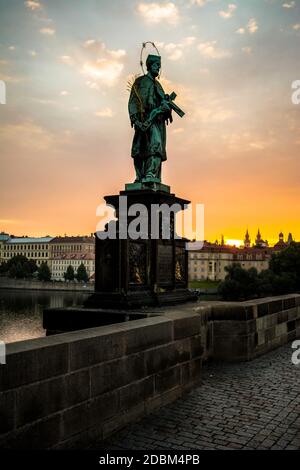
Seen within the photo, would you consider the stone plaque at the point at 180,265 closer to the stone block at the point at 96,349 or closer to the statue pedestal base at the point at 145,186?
the statue pedestal base at the point at 145,186

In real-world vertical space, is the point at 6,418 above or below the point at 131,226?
below

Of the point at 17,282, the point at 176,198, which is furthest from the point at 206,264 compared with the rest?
the point at 176,198

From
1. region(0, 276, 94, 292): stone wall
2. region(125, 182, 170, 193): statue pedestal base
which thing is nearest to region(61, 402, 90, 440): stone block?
region(125, 182, 170, 193): statue pedestal base

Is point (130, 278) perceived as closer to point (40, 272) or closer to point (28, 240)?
point (40, 272)

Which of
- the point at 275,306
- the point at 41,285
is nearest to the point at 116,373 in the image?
the point at 275,306

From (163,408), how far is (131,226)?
365cm

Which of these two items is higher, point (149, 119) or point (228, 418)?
point (149, 119)

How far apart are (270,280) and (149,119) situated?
6461 cm

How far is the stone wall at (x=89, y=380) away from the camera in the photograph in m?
3.62

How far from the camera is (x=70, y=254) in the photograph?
505 feet

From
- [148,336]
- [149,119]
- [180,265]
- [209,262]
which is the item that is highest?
[149,119]
